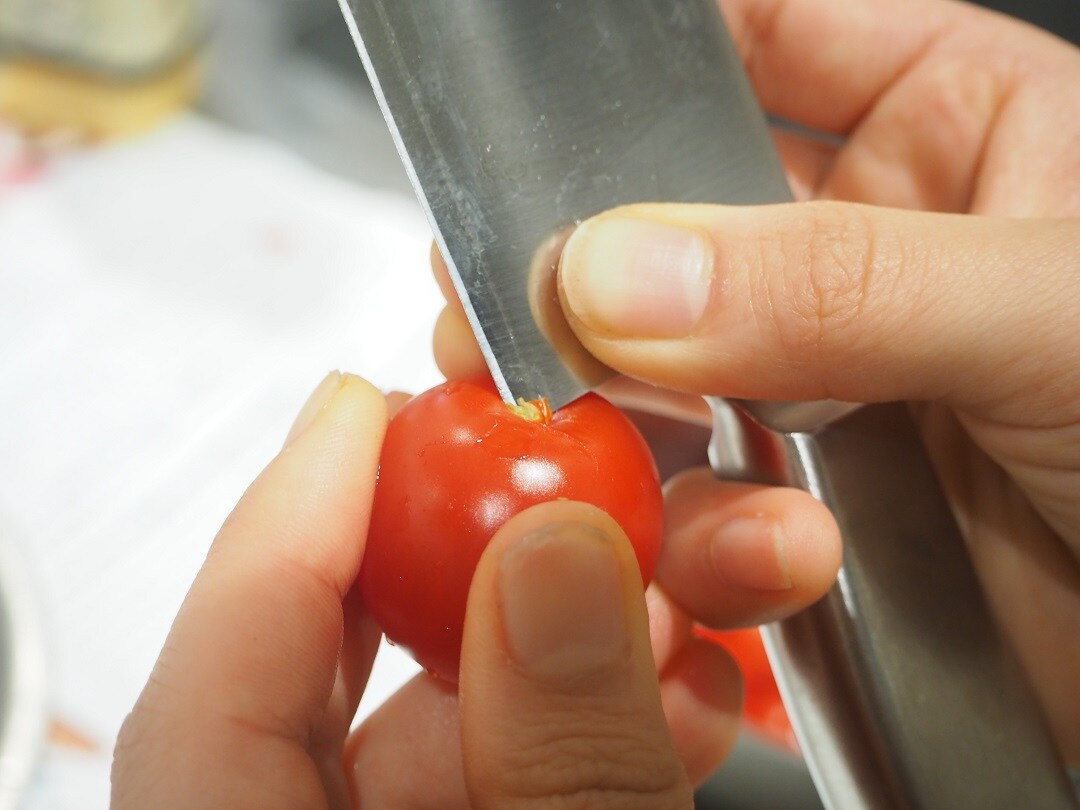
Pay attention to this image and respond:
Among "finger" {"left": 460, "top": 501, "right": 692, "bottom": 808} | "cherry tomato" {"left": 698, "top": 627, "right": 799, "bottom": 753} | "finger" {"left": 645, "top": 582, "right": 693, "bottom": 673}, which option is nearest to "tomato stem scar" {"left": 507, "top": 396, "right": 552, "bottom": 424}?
"finger" {"left": 460, "top": 501, "right": 692, "bottom": 808}

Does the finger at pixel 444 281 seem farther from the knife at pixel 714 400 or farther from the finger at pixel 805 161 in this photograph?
the finger at pixel 805 161

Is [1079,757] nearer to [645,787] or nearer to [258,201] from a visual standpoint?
[645,787]

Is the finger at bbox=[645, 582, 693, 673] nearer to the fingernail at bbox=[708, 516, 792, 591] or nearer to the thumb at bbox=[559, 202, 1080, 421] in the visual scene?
the fingernail at bbox=[708, 516, 792, 591]

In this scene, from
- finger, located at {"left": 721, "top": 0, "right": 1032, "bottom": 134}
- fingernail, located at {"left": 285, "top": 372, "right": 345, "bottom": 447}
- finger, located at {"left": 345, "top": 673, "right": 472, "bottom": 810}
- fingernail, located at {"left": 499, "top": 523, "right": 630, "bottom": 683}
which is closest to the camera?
fingernail, located at {"left": 499, "top": 523, "right": 630, "bottom": 683}

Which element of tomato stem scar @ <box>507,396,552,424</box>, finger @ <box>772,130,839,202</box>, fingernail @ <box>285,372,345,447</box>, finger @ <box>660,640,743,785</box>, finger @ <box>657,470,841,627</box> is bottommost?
finger @ <box>660,640,743,785</box>

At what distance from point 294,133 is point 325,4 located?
250 mm

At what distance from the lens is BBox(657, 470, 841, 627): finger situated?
0.71 metres

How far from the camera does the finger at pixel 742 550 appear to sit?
28.0 inches

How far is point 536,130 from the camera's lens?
24.5 inches

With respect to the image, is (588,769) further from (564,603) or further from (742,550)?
(742,550)

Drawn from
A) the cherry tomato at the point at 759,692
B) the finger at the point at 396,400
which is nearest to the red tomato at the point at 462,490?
the finger at the point at 396,400

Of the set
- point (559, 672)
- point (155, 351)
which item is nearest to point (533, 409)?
point (559, 672)

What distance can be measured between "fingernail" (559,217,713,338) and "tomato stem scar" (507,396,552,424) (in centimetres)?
7

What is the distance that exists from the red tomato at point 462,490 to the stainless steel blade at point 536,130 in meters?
0.04
